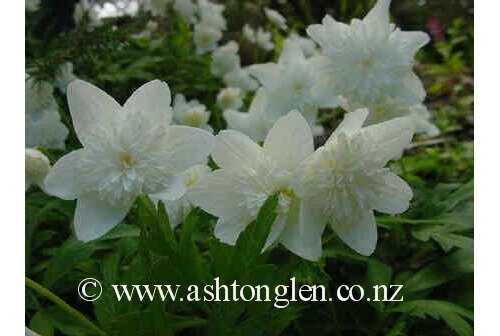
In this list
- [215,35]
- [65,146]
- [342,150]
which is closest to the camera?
[342,150]

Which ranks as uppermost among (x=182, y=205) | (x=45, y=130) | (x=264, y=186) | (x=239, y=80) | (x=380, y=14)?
(x=380, y=14)

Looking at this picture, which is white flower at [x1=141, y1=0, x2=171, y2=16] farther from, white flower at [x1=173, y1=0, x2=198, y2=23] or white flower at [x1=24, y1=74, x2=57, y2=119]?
white flower at [x1=24, y1=74, x2=57, y2=119]

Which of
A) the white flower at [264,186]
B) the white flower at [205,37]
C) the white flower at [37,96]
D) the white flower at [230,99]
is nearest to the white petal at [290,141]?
the white flower at [264,186]

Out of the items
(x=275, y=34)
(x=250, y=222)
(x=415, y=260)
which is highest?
(x=250, y=222)

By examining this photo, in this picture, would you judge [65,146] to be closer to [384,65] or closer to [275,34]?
[384,65]

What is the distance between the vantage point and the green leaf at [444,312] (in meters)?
0.90

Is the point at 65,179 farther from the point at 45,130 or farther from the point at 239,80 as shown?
the point at 239,80

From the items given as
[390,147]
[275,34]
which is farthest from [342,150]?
[275,34]

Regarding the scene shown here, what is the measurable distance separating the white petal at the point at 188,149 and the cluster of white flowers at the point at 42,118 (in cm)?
69

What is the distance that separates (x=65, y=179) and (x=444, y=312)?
1.90ft

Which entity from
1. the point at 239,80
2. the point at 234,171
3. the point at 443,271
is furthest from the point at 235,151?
the point at 239,80

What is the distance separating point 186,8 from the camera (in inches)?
78.3

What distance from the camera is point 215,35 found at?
202 cm
